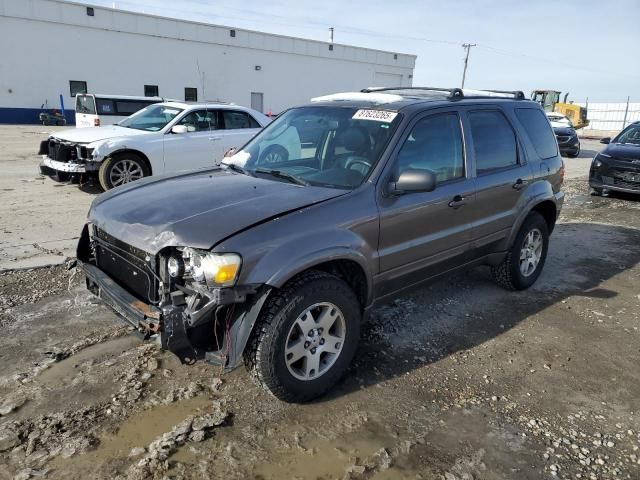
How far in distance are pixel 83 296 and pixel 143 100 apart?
37.2 ft

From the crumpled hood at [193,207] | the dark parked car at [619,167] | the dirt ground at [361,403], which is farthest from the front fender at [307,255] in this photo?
the dark parked car at [619,167]

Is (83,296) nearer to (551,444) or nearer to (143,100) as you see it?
(551,444)

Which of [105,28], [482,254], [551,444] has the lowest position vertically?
[551,444]

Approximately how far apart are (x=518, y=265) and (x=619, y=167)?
663cm

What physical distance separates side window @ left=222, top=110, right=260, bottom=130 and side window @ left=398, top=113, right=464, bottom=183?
21.5 feet

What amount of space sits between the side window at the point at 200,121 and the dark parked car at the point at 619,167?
25.9 feet

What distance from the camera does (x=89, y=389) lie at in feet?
10.4

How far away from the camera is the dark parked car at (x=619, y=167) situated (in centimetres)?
978

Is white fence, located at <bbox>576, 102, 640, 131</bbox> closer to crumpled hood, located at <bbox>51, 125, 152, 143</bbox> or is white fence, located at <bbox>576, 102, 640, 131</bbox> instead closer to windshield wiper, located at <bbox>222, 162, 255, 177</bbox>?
crumpled hood, located at <bbox>51, 125, 152, 143</bbox>

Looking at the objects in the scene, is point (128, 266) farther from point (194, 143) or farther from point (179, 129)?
point (194, 143)

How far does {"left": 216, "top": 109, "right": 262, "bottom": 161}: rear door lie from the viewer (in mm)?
9523

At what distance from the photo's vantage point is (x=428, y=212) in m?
3.68

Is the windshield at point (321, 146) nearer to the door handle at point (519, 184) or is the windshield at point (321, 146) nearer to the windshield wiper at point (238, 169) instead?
the windshield wiper at point (238, 169)

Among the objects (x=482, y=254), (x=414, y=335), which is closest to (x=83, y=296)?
(x=414, y=335)
